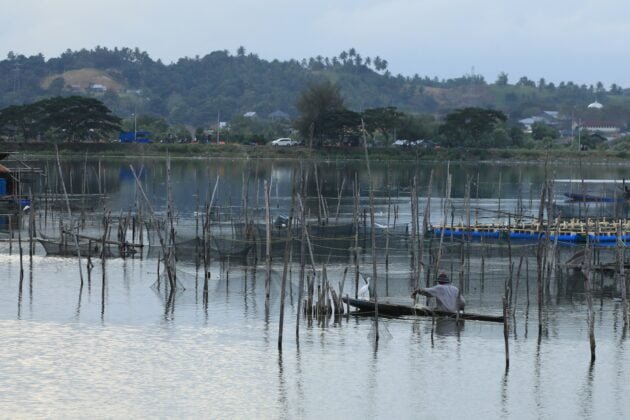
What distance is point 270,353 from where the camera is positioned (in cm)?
2195

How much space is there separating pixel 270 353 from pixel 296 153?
80349 mm

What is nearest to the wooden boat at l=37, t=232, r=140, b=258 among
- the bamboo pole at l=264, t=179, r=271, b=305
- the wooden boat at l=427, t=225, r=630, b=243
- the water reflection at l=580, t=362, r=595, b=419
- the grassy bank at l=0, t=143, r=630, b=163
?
the bamboo pole at l=264, t=179, r=271, b=305

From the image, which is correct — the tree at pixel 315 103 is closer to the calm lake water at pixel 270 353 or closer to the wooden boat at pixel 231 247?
the wooden boat at pixel 231 247

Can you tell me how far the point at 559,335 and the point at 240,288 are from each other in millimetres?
8167

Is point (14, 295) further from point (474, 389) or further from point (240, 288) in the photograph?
point (474, 389)

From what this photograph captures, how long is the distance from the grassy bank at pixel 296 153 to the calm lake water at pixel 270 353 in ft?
224

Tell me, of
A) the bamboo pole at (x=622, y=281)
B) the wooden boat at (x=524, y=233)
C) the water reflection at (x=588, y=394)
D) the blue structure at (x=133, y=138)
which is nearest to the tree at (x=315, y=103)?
the blue structure at (x=133, y=138)

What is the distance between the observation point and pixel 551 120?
191 meters

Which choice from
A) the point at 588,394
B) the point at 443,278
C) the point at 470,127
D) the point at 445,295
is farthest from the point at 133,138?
the point at 588,394

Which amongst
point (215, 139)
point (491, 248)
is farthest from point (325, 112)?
point (491, 248)

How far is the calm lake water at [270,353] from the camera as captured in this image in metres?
18.9

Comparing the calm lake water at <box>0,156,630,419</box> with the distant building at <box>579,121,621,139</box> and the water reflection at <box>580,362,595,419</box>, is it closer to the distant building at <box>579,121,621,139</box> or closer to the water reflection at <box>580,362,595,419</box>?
the water reflection at <box>580,362,595,419</box>

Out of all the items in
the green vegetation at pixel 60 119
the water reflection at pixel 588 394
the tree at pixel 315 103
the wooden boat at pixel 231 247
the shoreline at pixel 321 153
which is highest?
the tree at pixel 315 103

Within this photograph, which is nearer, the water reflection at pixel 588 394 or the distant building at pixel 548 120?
the water reflection at pixel 588 394
